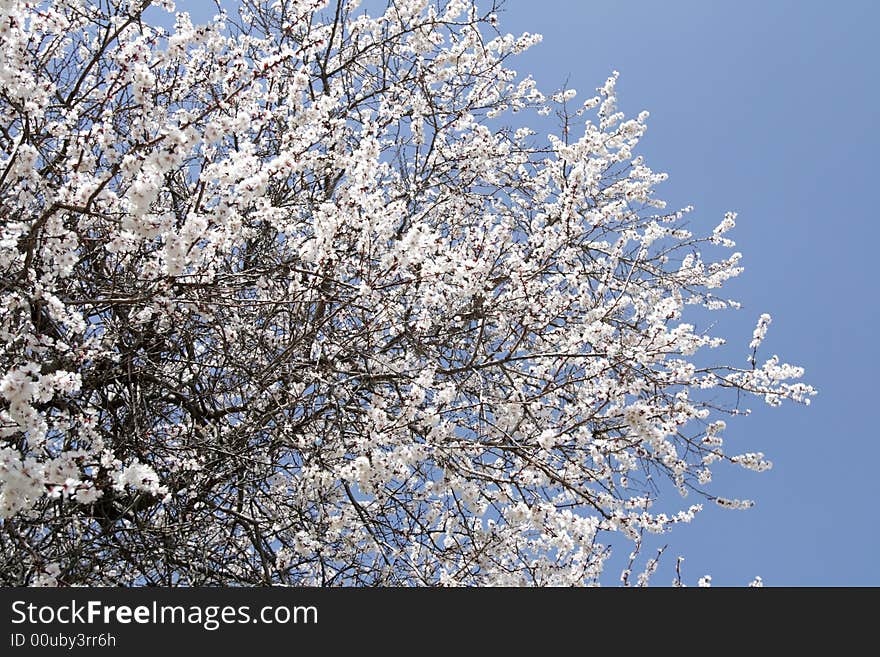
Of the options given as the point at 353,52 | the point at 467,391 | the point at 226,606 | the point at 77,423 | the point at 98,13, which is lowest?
the point at 226,606

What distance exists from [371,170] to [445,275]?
2.25ft

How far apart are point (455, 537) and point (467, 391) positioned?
107 centimetres

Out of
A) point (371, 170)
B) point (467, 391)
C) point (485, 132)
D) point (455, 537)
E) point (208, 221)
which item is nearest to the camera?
point (208, 221)

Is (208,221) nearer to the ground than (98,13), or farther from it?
nearer to the ground

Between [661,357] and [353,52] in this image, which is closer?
[661,357]

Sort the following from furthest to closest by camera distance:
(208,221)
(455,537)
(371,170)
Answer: (455,537), (371,170), (208,221)

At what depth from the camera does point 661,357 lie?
3.96 m

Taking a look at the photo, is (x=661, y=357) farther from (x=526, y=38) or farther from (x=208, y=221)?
(x=526, y=38)

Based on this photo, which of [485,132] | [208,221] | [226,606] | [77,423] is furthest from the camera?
[485,132]

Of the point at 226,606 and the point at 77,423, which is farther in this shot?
A: the point at 77,423

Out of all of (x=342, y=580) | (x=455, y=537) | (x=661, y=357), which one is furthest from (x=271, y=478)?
(x=661, y=357)

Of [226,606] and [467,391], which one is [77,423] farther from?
[467,391]

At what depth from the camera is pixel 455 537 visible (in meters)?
4.78

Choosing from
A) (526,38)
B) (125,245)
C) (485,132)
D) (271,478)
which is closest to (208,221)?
(125,245)
